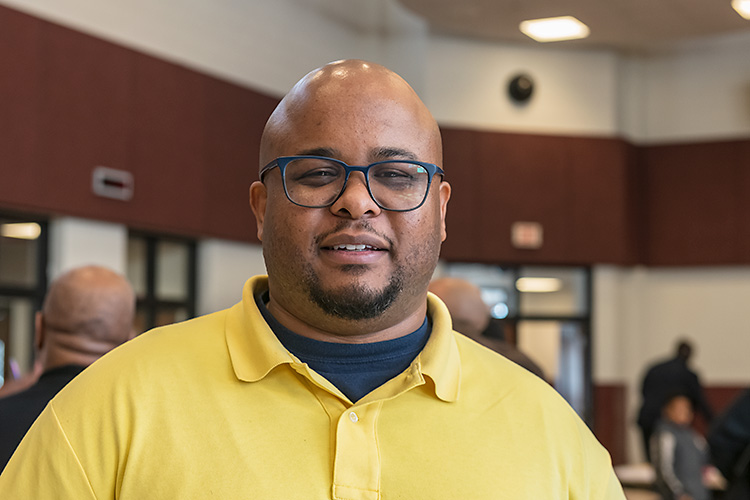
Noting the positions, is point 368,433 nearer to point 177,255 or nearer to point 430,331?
point 430,331

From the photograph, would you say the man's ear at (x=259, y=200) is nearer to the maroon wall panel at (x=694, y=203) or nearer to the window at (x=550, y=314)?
the window at (x=550, y=314)

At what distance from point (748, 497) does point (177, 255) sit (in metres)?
5.44

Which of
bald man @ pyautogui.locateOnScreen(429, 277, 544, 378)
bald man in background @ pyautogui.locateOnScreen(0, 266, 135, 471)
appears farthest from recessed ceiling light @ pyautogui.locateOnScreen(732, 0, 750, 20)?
bald man in background @ pyautogui.locateOnScreen(0, 266, 135, 471)

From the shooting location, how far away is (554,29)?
889cm

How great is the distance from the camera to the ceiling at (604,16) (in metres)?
8.19

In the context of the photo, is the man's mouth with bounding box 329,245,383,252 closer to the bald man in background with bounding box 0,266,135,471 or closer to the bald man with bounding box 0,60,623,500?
the bald man with bounding box 0,60,623,500

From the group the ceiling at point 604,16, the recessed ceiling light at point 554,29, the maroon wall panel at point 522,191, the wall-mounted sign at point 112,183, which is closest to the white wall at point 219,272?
the wall-mounted sign at point 112,183

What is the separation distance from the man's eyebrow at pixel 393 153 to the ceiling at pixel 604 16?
694 centimetres

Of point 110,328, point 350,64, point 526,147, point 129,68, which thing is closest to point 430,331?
point 350,64

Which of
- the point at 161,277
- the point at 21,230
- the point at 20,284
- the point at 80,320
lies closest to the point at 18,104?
the point at 21,230

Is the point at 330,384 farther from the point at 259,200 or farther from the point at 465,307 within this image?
the point at 465,307

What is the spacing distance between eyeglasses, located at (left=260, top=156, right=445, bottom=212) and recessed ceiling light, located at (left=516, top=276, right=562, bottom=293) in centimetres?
874

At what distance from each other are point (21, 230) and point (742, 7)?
6.12 metres

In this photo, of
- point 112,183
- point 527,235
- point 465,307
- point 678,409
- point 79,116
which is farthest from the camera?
point 527,235
